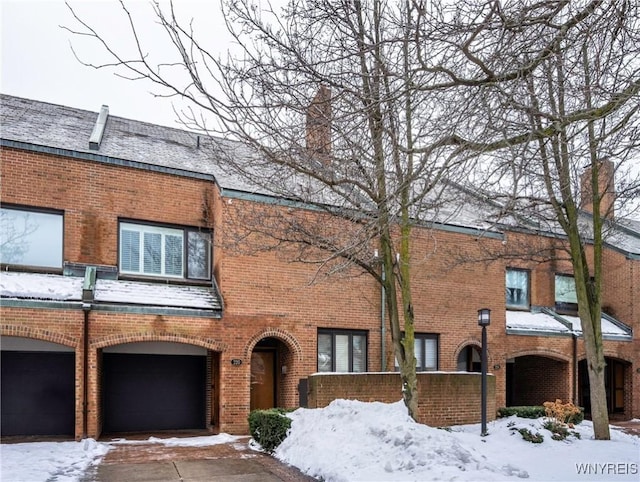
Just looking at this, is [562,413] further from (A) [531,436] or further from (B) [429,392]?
(B) [429,392]

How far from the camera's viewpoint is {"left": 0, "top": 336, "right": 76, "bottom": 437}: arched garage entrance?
45.7ft

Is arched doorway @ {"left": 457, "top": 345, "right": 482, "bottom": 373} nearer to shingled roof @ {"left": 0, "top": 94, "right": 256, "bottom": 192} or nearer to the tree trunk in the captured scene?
the tree trunk

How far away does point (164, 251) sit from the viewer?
15.5m

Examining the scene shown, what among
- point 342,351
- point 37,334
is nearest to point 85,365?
point 37,334

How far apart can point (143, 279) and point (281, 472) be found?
23.9ft

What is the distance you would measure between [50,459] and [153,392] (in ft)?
16.8

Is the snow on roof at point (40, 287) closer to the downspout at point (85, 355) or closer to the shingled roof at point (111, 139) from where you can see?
the downspout at point (85, 355)

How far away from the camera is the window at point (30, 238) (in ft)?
44.7

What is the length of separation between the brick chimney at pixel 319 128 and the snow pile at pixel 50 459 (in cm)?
600

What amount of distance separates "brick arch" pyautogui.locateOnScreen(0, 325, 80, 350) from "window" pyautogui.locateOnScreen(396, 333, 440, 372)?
907cm

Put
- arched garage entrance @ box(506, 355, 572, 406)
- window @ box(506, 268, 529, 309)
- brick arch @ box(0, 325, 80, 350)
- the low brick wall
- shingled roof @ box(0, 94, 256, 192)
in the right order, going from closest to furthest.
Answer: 1. brick arch @ box(0, 325, 80, 350)
2. the low brick wall
3. shingled roof @ box(0, 94, 256, 192)
4. arched garage entrance @ box(506, 355, 572, 406)
5. window @ box(506, 268, 529, 309)

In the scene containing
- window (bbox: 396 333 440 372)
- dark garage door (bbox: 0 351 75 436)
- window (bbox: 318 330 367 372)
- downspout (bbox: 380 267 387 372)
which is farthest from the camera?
window (bbox: 396 333 440 372)

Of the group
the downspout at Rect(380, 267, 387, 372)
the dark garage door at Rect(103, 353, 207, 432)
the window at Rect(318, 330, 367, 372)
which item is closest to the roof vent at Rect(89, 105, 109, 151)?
the dark garage door at Rect(103, 353, 207, 432)

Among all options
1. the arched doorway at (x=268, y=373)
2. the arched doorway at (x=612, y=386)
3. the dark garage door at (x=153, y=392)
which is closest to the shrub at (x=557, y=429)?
the arched doorway at (x=268, y=373)
